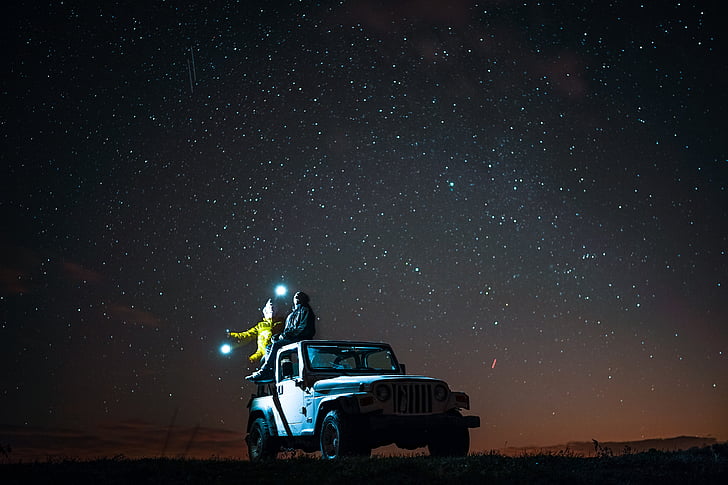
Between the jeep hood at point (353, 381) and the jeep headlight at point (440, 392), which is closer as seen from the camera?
the jeep hood at point (353, 381)

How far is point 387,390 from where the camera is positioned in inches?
487

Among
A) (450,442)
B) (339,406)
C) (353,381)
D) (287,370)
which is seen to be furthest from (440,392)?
(287,370)

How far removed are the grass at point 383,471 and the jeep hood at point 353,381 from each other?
4.60 ft

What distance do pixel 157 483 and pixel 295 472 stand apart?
173cm

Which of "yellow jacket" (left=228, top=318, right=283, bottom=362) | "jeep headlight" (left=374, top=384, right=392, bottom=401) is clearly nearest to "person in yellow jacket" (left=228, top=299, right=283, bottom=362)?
"yellow jacket" (left=228, top=318, right=283, bottom=362)

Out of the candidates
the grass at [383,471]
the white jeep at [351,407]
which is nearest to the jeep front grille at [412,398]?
the white jeep at [351,407]

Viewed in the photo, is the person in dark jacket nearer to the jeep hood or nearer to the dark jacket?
the dark jacket

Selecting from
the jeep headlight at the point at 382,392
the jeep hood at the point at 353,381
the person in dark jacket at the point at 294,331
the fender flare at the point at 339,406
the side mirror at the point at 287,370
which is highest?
the person in dark jacket at the point at 294,331

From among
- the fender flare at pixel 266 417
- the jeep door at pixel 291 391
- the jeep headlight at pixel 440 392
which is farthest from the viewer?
the fender flare at pixel 266 417

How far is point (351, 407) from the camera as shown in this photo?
39.3 ft

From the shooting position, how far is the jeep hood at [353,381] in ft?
40.9

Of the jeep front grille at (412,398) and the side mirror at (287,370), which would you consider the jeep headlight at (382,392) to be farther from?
the side mirror at (287,370)

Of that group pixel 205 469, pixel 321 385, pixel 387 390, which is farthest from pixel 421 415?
pixel 205 469

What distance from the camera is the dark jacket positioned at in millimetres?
15070
